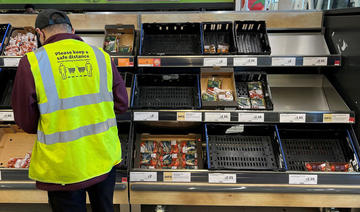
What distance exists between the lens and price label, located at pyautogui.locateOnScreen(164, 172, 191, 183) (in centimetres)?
192

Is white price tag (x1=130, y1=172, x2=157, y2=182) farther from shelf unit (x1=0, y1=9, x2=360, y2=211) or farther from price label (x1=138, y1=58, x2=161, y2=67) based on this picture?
price label (x1=138, y1=58, x2=161, y2=67)

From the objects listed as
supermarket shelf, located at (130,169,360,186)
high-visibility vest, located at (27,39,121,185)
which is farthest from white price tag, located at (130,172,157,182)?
high-visibility vest, located at (27,39,121,185)

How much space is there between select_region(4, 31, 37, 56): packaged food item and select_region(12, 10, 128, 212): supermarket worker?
1146mm

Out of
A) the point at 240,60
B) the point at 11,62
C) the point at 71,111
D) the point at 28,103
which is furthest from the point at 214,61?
the point at 11,62

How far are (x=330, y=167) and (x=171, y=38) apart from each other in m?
1.63

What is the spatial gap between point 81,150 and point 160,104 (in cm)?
95

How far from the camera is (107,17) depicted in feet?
8.02

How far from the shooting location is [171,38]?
7.66ft

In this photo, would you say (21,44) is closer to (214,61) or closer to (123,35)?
(123,35)

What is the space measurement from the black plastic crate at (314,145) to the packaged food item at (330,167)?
0.22 feet

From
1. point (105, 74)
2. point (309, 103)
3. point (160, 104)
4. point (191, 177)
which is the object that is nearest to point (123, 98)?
point (105, 74)

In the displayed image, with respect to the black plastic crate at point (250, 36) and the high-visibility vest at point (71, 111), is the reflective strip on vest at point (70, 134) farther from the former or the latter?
the black plastic crate at point (250, 36)

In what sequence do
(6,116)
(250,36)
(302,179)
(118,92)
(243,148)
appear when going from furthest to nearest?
(250,36)
(243,148)
(6,116)
(302,179)
(118,92)

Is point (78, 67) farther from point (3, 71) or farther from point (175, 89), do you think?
point (3, 71)
